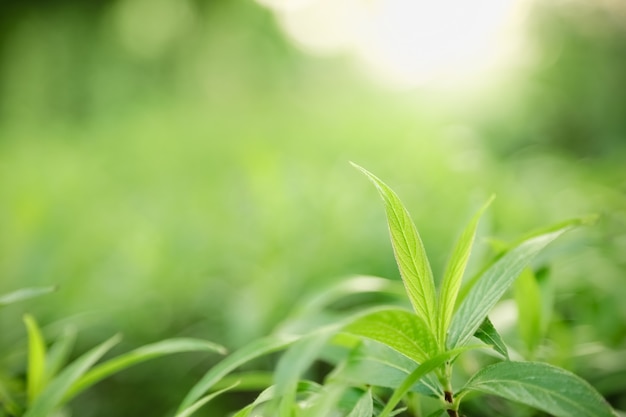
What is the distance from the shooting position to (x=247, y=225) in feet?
4.01

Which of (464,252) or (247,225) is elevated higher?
(464,252)

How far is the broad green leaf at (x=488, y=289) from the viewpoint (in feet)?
1.21

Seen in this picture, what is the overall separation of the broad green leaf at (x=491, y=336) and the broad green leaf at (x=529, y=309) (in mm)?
179

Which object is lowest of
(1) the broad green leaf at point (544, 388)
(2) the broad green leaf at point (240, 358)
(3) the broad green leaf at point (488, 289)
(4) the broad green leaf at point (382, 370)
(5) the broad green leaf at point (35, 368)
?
(5) the broad green leaf at point (35, 368)

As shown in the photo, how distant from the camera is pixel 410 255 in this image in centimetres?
37

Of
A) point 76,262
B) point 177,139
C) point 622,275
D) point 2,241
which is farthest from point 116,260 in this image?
point 177,139

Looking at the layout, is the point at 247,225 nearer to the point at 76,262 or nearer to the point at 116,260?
the point at 116,260

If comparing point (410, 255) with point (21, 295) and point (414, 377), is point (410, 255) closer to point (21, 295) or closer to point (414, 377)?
point (414, 377)

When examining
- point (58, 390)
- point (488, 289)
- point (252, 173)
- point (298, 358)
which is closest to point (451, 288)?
point (488, 289)

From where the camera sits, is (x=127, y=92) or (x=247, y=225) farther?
(x=127, y=92)

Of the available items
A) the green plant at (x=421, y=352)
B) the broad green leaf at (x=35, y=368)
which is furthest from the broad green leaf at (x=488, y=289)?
the broad green leaf at (x=35, y=368)

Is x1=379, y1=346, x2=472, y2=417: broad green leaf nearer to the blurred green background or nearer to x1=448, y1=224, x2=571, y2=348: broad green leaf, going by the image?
x1=448, y1=224, x2=571, y2=348: broad green leaf

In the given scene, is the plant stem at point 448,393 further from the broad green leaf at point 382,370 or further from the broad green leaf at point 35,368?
the broad green leaf at point 35,368

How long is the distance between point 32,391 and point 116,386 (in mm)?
512
